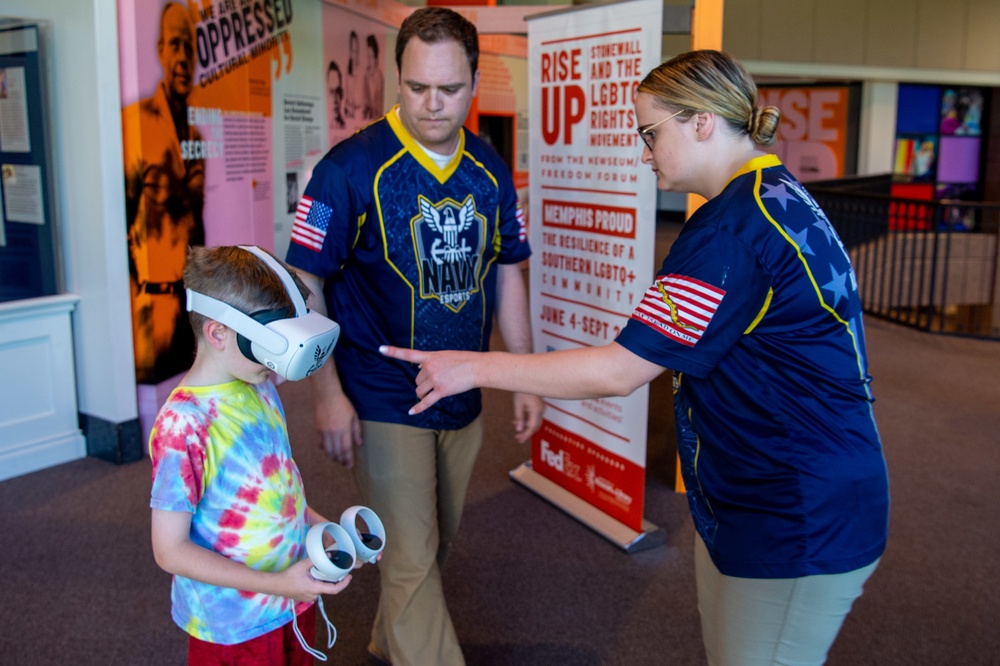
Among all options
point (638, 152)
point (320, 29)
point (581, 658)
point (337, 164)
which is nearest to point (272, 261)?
point (337, 164)

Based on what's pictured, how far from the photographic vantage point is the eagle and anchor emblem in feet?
7.11

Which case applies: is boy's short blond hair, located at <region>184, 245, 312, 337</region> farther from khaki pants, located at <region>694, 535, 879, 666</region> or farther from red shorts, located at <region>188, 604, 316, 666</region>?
khaki pants, located at <region>694, 535, 879, 666</region>

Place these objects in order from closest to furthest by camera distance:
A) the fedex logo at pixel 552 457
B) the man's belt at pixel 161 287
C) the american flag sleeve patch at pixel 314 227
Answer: the american flag sleeve patch at pixel 314 227 < the fedex logo at pixel 552 457 < the man's belt at pixel 161 287

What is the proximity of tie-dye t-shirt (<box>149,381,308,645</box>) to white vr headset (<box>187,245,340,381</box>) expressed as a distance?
0.45 feet

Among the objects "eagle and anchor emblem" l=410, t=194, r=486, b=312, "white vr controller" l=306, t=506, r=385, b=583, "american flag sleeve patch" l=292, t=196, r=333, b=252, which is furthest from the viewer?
"eagle and anchor emblem" l=410, t=194, r=486, b=312

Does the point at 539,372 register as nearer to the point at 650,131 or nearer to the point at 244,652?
the point at 650,131

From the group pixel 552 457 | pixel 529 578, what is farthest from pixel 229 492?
pixel 552 457

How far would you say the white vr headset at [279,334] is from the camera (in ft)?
4.71

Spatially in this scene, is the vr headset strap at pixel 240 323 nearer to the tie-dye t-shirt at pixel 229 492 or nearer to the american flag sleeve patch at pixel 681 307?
the tie-dye t-shirt at pixel 229 492

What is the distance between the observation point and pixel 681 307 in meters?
1.44

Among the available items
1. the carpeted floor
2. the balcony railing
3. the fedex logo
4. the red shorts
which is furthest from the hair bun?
the balcony railing

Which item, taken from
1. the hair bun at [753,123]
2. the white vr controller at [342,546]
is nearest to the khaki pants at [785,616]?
the white vr controller at [342,546]

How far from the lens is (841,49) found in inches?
562

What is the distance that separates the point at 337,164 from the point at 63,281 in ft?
9.15
